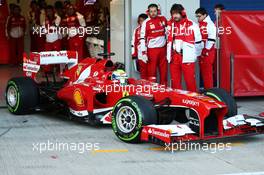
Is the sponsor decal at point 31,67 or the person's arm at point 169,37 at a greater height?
the person's arm at point 169,37

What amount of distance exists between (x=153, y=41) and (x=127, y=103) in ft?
12.3

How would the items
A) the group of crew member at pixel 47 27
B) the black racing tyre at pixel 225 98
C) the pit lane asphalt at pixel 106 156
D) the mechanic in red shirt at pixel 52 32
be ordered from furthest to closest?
the group of crew member at pixel 47 27, the mechanic in red shirt at pixel 52 32, the black racing tyre at pixel 225 98, the pit lane asphalt at pixel 106 156

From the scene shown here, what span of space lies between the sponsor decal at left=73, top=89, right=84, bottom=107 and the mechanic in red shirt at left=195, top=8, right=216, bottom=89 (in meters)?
3.28

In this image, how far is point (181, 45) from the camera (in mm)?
10844

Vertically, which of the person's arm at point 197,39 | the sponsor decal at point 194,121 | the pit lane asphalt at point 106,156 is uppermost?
the person's arm at point 197,39

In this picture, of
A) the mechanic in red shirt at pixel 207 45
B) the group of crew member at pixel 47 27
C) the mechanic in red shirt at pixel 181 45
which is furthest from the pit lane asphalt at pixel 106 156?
the group of crew member at pixel 47 27

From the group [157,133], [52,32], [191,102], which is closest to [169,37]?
[191,102]

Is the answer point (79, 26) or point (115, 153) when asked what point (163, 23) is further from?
point (79, 26)

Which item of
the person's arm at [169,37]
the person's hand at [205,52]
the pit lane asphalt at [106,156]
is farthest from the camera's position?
the person's hand at [205,52]

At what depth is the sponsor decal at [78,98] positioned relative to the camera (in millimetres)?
9305

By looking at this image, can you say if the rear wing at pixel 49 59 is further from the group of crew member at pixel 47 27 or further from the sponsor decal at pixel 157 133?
the group of crew member at pixel 47 27

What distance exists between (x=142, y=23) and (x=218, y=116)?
4.09 meters

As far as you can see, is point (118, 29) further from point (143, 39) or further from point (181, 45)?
point (181, 45)

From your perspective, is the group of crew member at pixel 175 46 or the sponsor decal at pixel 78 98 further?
the group of crew member at pixel 175 46
